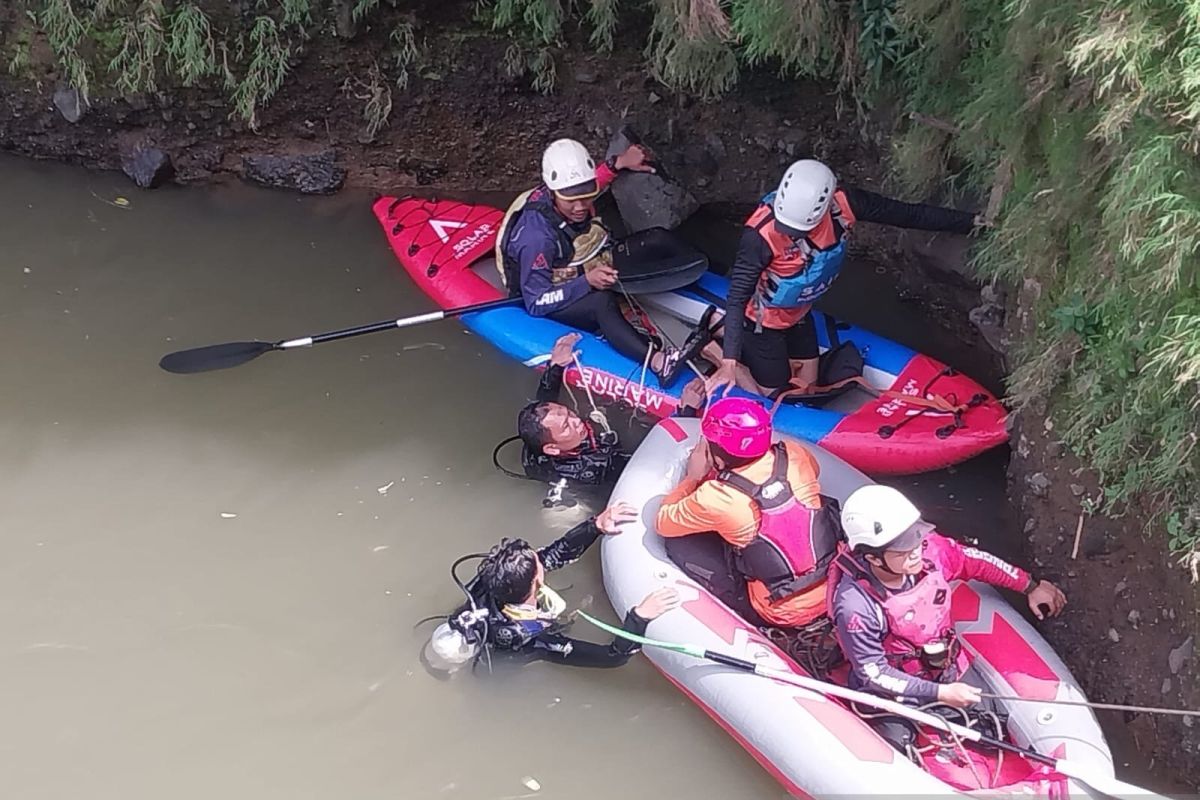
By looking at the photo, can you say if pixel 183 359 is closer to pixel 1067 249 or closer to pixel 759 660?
pixel 759 660

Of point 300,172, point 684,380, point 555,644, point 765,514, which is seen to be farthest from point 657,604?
point 300,172

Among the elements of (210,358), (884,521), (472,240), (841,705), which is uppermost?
(884,521)

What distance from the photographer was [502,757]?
3.58m

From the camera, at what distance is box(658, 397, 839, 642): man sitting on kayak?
3.58m

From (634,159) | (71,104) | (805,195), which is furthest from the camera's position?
(71,104)

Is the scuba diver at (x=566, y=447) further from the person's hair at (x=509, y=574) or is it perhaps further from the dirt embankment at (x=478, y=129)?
the dirt embankment at (x=478, y=129)

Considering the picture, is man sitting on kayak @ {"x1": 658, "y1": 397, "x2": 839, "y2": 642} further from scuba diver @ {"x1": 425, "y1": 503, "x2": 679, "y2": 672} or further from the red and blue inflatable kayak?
the red and blue inflatable kayak

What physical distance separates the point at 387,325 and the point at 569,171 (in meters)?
1.16

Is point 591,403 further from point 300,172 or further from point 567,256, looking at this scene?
point 300,172

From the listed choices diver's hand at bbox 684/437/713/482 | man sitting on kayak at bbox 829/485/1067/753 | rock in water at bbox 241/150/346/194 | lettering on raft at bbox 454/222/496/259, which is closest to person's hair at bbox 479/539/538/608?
diver's hand at bbox 684/437/713/482

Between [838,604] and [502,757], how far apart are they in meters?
1.30

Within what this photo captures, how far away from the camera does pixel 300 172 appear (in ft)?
20.3

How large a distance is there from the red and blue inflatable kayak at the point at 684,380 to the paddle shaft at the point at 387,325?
0.25 ft

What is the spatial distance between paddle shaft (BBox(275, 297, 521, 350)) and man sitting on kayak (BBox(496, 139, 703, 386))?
194 mm
